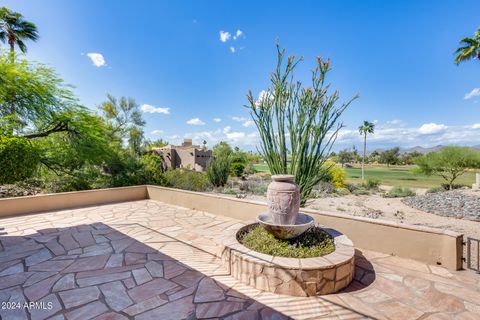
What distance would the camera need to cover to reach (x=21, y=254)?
3.94m

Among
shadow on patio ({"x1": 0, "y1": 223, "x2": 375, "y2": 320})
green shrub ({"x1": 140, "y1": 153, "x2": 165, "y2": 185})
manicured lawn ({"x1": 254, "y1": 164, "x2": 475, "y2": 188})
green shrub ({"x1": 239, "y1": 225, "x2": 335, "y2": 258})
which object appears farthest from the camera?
manicured lawn ({"x1": 254, "y1": 164, "x2": 475, "y2": 188})

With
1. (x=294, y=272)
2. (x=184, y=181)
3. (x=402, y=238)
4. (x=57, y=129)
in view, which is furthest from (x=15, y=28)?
(x=402, y=238)

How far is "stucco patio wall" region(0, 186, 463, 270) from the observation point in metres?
3.47

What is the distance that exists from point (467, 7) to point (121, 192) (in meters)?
13.0

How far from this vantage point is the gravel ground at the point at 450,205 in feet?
35.9

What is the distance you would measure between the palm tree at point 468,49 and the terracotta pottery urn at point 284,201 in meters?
18.5

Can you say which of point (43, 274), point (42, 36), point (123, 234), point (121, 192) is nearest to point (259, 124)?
point (123, 234)

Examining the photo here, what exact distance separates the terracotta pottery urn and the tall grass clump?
4.04 feet

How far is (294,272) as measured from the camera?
9.11ft

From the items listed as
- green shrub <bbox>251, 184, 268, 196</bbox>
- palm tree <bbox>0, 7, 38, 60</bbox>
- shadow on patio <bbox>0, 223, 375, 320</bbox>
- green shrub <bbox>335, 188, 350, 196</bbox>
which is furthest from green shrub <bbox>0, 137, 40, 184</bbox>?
green shrub <bbox>335, 188, 350, 196</bbox>

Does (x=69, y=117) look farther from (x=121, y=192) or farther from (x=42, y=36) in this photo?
(x=42, y=36)

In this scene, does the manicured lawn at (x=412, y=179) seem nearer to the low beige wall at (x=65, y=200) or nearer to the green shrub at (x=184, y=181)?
the green shrub at (x=184, y=181)

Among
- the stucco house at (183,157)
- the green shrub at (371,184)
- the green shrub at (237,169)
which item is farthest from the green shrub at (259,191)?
the stucco house at (183,157)

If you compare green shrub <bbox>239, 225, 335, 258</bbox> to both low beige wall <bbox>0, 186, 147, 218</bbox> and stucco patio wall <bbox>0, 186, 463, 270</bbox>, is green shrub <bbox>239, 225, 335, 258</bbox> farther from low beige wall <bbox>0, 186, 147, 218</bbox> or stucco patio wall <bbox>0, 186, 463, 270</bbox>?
low beige wall <bbox>0, 186, 147, 218</bbox>
